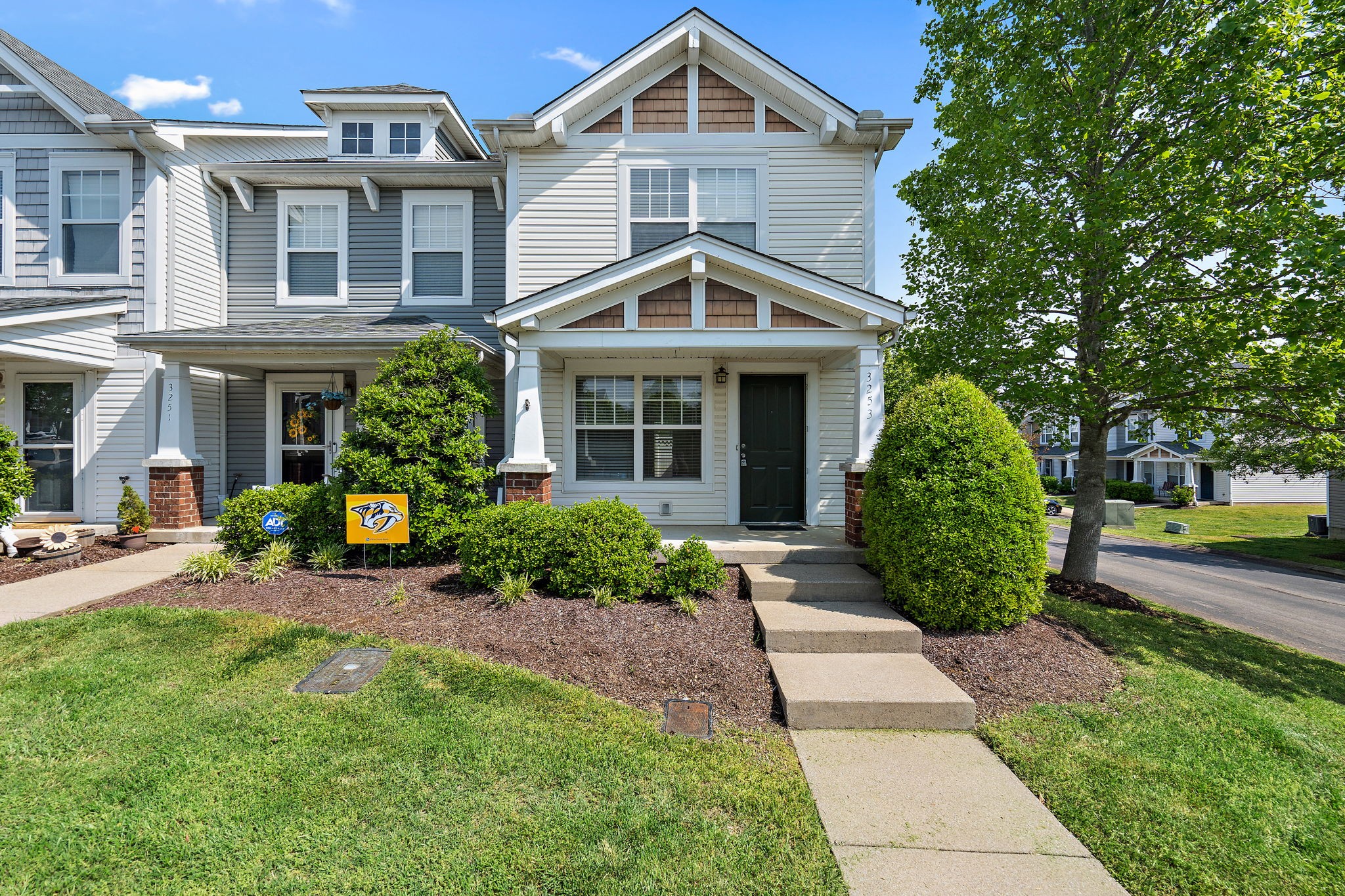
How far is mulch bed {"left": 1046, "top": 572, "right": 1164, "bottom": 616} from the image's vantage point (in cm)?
638

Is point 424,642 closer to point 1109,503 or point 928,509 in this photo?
point 928,509

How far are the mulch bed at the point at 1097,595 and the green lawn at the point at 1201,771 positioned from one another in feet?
4.51

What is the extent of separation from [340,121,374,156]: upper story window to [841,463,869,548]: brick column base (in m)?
10.4

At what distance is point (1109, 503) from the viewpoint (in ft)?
67.2

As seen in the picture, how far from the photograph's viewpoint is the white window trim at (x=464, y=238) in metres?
9.11

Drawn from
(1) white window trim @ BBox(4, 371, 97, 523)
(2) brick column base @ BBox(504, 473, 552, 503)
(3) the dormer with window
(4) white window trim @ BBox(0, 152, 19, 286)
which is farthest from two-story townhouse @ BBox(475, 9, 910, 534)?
(4) white window trim @ BBox(0, 152, 19, 286)

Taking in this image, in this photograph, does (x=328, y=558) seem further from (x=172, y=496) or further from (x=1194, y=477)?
(x=1194, y=477)

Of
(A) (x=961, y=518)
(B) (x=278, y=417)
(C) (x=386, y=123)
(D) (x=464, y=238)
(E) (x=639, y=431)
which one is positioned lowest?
(A) (x=961, y=518)

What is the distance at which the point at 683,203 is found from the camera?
8.41m

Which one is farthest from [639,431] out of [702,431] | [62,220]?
[62,220]

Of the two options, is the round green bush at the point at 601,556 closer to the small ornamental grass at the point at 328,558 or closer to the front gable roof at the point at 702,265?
the front gable roof at the point at 702,265

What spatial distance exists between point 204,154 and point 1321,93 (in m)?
14.1

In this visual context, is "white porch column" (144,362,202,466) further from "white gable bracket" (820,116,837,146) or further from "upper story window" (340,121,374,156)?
"white gable bracket" (820,116,837,146)

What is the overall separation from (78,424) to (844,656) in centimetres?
1160
